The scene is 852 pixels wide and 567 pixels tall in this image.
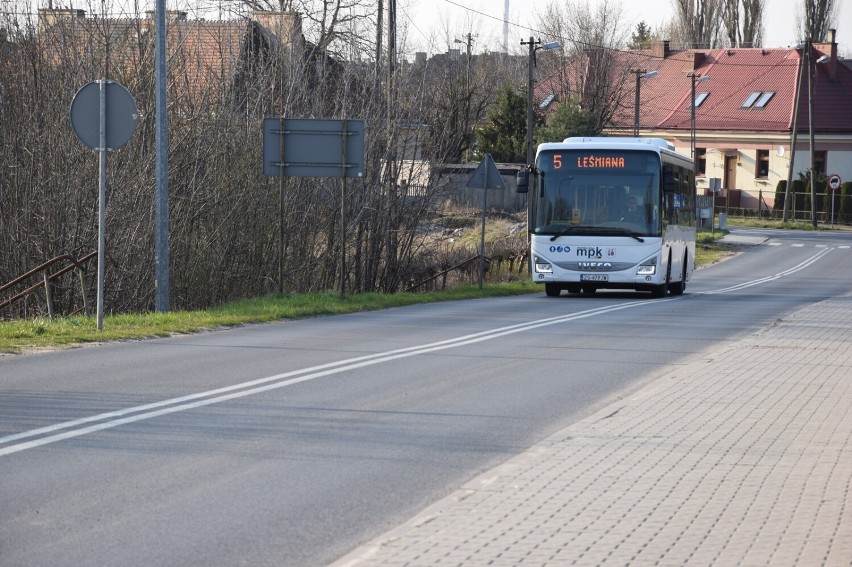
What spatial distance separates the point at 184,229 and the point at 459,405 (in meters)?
15.2

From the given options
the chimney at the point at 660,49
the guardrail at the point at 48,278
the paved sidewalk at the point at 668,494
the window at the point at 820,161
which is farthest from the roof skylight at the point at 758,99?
the paved sidewalk at the point at 668,494

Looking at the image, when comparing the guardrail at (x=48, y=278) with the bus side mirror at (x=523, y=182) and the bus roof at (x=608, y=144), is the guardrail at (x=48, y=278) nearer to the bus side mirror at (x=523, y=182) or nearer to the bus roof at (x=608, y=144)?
the bus side mirror at (x=523, y=182)

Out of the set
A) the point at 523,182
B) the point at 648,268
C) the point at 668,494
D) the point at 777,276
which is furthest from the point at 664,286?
the point at 668,494

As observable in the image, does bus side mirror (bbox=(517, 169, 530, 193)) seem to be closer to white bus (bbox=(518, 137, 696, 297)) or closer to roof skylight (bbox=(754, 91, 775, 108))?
white bus (bbox=(518, 137, 696, 297))

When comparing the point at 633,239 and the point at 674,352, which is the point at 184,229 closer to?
the point at 633,239

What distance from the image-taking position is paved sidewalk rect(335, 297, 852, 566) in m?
5.68

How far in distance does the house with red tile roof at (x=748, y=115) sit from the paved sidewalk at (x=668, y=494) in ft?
223

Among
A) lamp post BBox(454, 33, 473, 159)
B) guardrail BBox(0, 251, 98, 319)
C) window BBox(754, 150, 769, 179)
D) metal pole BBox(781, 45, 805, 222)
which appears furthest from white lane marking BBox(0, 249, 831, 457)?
window BBox(754, 150, 769, 179)

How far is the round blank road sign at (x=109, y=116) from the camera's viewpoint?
1505 centimetres

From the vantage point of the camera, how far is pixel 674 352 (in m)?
15.1

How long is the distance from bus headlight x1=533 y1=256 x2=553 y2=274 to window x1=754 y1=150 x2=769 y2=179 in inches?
2305

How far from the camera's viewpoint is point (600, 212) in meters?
25.4

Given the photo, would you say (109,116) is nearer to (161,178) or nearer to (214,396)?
(161,178)

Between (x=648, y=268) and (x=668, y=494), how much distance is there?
19.0 meters
